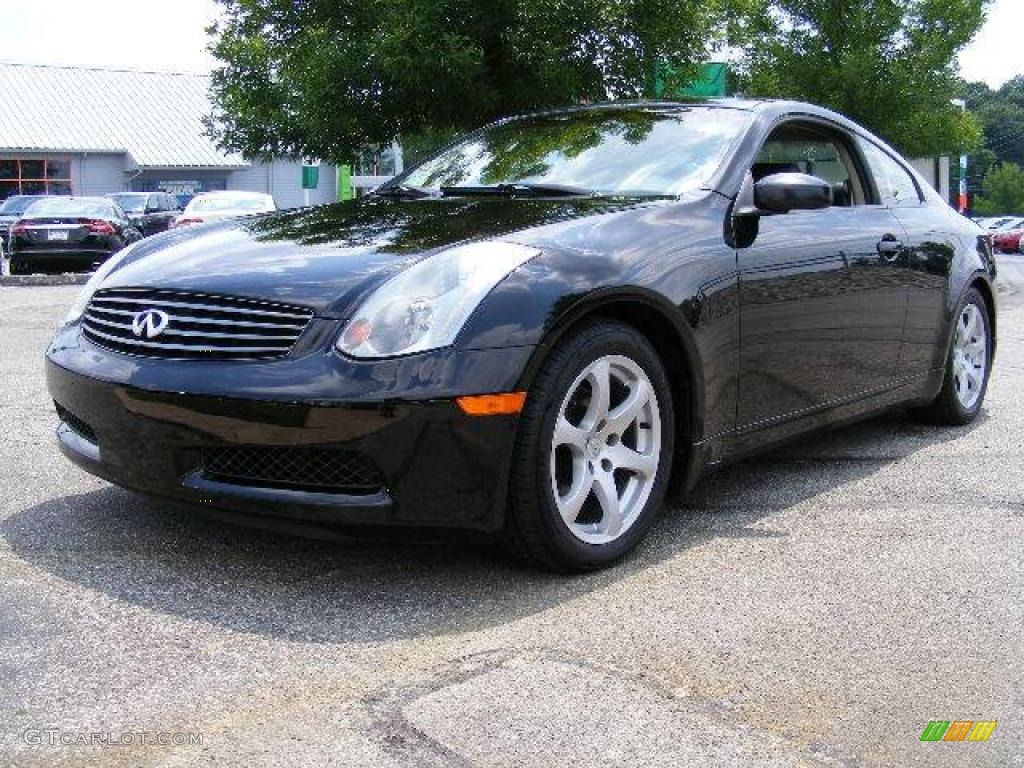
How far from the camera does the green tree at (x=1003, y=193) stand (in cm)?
9681

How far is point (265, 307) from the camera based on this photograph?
3.28 m

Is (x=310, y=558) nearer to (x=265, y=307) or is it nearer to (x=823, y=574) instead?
(x=265, y=307)

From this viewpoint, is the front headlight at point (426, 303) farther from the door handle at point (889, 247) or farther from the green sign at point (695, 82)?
the green sign at point (695, 82)

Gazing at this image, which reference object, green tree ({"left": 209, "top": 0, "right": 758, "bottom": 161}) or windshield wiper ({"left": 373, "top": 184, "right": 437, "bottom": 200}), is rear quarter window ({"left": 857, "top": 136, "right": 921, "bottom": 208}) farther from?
green tree ({"left": 209, "top": 0, "right": 758, "bottom": 161})

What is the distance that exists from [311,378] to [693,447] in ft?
4.36

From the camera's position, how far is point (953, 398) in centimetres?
573

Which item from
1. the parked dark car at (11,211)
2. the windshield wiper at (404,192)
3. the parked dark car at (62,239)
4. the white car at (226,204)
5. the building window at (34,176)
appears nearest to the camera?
the windshield wiper at (404,192)

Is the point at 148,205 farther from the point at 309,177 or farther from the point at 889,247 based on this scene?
the point at 889,247

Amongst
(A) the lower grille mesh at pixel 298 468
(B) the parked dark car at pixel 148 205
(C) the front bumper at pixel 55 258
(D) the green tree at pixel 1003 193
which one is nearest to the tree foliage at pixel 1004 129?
(D) the green tree at pixel 1003 193

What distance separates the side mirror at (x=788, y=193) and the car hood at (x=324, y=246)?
0.49m

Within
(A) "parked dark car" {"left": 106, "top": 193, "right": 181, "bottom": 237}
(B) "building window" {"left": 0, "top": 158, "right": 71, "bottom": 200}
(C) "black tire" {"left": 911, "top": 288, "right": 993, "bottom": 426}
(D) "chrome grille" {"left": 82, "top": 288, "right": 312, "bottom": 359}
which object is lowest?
(C) "black tire" {"left": 911, "top": 288, "right": 993, "bottom": 426}

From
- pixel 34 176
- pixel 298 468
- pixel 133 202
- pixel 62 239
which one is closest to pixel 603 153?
pixel 298 468

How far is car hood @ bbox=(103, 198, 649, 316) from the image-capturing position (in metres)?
3.33

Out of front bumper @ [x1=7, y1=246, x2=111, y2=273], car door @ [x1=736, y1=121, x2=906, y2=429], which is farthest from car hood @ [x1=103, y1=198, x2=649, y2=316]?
front bumper @ [x1=7, y1=246, x2=111, y2=273]
